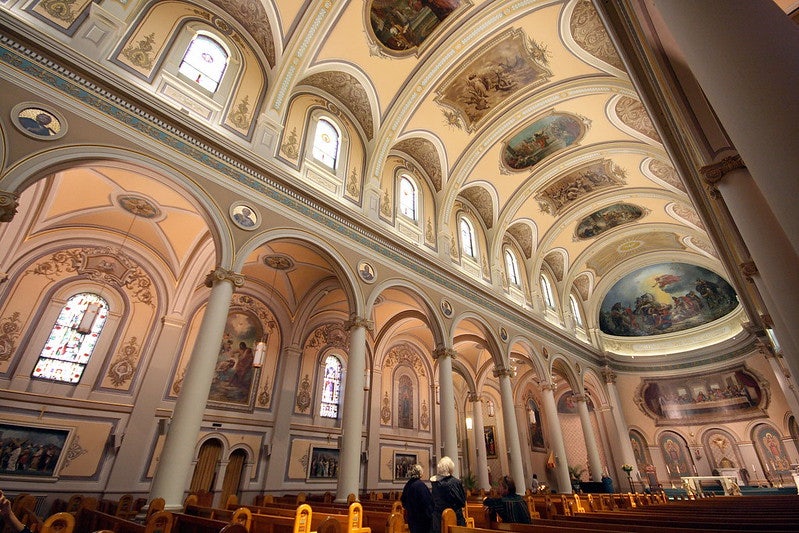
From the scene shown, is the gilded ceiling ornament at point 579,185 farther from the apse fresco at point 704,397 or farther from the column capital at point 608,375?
the apse fresco at point 704,397

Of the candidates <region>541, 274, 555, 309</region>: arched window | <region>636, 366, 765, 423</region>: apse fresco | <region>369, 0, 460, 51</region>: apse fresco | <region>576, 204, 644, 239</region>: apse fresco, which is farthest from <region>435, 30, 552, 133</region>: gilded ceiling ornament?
<region>636, 366, 765, 423</region>: apse fresco

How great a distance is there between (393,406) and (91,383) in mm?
9828

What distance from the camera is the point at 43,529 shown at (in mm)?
2676

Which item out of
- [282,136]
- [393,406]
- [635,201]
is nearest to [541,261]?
[635,201]

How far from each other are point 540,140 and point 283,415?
13091 millimetres

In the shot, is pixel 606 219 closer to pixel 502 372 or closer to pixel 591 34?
pixel 591 34

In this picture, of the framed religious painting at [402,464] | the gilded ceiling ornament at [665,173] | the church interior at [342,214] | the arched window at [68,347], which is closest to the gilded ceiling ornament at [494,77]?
the church interior at [342,214]

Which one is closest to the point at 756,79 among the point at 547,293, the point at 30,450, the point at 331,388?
the point at 30,450

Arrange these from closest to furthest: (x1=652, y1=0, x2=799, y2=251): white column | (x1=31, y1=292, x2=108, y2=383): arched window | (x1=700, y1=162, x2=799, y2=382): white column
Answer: (x1=652, y1=0, x2=799, y2=251): white column → (x1=700, y1=162, x2=799, y2=382): white column → (x1=31, y1=292, x2=108, y2=383): arched window

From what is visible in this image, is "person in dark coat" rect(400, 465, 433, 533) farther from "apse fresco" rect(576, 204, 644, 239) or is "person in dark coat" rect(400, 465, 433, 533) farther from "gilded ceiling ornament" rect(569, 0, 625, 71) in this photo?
"apse fresco" rect(576, 204, 644, 239)

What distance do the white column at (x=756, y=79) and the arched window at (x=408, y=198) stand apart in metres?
9.89

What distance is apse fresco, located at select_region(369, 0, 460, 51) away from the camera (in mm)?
9602

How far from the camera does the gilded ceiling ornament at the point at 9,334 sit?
320 inches

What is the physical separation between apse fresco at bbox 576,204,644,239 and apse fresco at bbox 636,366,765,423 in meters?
8.99
